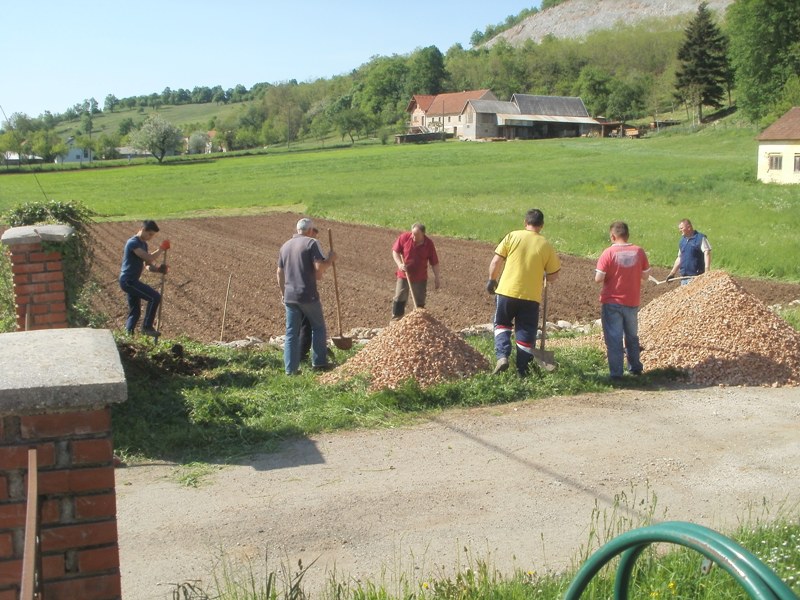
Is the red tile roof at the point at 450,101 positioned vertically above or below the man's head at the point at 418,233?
above

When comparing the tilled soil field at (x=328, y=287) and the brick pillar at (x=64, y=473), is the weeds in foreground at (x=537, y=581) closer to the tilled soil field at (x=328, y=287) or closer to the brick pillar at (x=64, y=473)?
the brick pillar at (x=64, y=473)

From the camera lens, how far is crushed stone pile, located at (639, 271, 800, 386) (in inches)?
392

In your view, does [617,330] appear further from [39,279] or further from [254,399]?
[39,279]

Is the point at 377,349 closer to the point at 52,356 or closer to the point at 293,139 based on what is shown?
the point at 52,356

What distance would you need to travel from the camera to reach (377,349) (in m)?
9.86

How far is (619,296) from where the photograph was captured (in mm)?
9844

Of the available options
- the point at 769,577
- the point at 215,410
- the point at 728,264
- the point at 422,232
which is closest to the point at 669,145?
the point at 728,264

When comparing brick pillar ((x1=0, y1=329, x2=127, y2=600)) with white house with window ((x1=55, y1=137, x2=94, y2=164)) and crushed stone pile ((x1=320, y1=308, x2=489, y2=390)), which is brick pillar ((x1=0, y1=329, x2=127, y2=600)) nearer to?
crushed stone pile ((x1=320, y1=308, x2=489, y2=390))

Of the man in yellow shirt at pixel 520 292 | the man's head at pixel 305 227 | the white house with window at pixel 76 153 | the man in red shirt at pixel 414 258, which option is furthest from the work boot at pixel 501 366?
the white house with window at pixel 76 153

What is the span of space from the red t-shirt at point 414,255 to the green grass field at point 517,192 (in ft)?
32.4

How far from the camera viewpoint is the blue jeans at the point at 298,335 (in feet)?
34.0

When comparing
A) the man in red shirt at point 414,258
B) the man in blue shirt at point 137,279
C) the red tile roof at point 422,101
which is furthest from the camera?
the red tile roof at point 422,101

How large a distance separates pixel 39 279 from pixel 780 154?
1824 inches

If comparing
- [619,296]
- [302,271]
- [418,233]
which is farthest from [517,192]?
[619,296]
